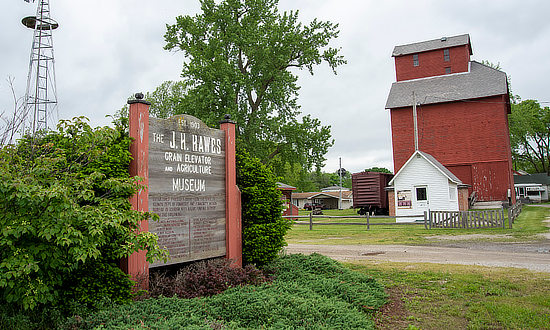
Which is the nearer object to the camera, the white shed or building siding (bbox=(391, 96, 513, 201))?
the white shed

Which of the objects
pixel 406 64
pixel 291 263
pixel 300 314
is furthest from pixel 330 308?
pixel 406 64

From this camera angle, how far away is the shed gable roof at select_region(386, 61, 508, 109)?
116 feet

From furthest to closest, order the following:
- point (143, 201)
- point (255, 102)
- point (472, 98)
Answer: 1. point (472, 98)
2. point (255, 102)
3. point (143, 201)

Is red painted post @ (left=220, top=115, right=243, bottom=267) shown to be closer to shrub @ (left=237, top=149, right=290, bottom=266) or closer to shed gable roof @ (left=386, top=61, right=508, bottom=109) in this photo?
shrub @ (left=237, top=149, right=290, bottom=266)

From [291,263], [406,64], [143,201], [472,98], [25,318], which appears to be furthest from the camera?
[406,64]

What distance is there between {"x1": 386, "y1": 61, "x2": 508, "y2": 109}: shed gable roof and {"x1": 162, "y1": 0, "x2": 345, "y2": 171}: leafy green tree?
8.79 m

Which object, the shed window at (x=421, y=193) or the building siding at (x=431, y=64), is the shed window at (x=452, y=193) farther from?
the building siding at (x=431, y=64)

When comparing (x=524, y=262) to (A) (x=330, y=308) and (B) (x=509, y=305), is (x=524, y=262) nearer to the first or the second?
(B) (x=509, y=305)

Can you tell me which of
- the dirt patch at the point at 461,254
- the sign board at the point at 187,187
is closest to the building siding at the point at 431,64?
the dirt patch at the point at 461,254

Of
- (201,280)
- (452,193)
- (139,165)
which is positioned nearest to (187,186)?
(139,165)

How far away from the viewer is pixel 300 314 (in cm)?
514

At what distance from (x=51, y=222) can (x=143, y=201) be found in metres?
1.86

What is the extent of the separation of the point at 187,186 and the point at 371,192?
1181 inches

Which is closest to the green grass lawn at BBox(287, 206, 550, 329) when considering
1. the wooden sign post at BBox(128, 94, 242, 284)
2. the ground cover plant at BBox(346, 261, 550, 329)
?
the ground cover plant at BBox(346, 261, 550, 329)
